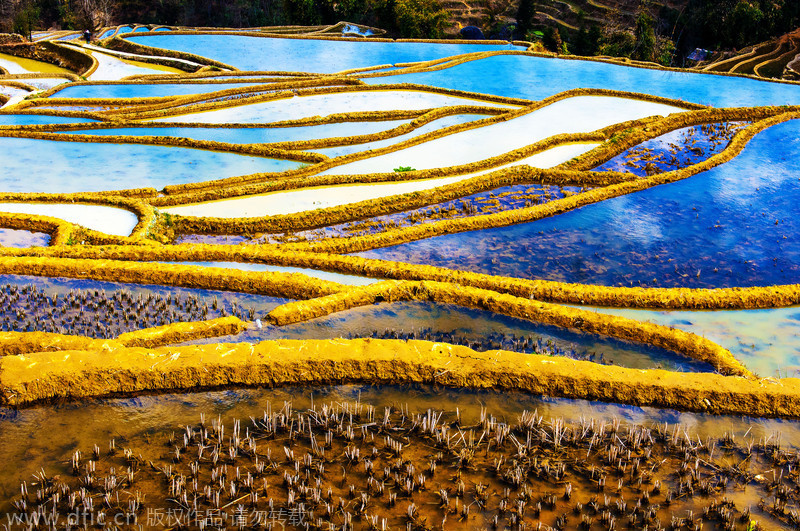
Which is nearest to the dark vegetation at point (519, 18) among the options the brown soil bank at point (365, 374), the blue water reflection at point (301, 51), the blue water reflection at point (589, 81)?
the blue water reflection at point (301, 51)

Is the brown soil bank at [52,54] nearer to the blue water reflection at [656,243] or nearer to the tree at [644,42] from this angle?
the blue water reflection at [656,243]

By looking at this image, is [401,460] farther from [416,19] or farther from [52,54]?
[416,19]

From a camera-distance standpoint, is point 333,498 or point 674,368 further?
point 674,368

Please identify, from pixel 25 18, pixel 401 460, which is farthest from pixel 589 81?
pixel 25 18

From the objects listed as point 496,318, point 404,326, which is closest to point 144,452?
point 404,326

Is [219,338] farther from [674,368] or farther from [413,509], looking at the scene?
[674,368]
